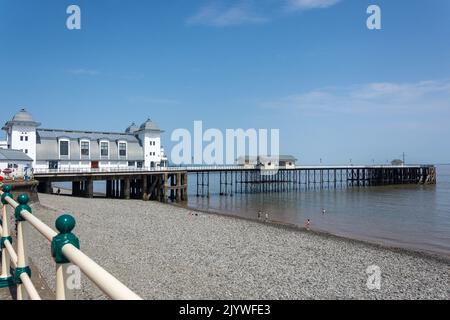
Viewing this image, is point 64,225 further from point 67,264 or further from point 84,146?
point 84,146

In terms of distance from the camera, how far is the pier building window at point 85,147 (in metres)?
38.9

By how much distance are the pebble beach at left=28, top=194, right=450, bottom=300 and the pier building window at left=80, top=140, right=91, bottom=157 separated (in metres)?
19.9

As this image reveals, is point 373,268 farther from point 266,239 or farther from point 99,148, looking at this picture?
point 99,148

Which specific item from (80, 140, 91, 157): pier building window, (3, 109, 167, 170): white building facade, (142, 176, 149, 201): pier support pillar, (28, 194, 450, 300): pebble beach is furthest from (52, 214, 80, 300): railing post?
(80, 140, 91, 157): pier building window

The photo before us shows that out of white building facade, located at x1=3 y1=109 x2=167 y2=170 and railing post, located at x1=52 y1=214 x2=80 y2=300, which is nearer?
railing post, located at x1=52 y1=214 x2=80 y2=300

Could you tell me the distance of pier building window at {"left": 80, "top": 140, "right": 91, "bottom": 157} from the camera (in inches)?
1532

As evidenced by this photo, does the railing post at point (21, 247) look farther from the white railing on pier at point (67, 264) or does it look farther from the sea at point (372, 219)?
the sea at point (372, 219)

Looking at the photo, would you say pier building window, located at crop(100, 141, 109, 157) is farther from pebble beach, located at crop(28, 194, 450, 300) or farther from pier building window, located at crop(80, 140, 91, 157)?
pebble beach, located at crop(28, 194, 450, 300)

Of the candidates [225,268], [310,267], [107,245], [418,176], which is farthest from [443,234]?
[418,176]

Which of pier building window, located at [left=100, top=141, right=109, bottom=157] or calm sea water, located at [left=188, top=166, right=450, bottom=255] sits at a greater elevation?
pier building window, located at [left=100, top=141, right=109, bottom=157]

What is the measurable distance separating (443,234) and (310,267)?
549 inches

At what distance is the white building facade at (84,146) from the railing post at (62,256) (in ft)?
121

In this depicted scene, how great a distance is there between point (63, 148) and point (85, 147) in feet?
7.50

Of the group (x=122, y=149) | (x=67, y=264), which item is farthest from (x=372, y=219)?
(x=122, y=149)
